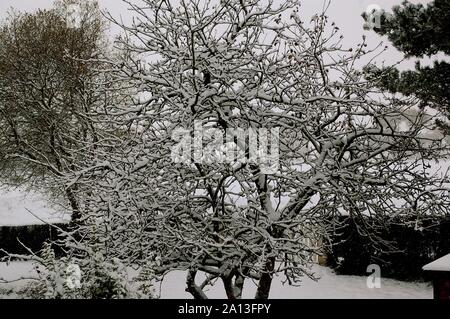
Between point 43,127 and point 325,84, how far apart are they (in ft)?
35.8

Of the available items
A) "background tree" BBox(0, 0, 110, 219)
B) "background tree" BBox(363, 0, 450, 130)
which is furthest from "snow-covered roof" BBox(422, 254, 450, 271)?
"background tree" BBox(0, 0, 110, 219)

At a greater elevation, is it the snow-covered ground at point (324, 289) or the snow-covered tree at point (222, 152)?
the snow-covered tree at point (222, 152)

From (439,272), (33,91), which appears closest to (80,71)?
(33,91)

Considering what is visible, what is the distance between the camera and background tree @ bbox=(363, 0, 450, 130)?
31.9ft

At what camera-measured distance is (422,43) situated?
10242mm

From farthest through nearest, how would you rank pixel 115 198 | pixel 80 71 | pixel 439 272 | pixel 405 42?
1. pixel 80 71
2. pixel 405 42
3. pixel 439 272
4. pixel 115 198

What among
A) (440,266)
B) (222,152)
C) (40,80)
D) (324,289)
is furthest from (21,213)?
(440,266)

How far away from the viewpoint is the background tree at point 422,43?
9719mm

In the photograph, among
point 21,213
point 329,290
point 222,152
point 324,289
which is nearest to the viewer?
point 222,152

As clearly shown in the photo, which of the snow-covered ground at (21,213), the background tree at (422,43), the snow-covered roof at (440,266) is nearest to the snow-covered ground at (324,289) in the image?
the snow-covered roof at (440,266)

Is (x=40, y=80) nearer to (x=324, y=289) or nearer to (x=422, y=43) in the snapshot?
(x=324, y=289)

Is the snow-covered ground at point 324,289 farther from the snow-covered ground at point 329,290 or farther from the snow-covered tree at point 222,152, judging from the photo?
the snow-covered tree at point 222,152
